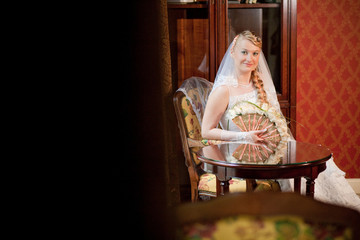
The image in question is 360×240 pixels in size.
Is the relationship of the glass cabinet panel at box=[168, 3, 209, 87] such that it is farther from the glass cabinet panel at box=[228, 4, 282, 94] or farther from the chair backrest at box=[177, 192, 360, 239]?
the chair backrest at box=[177, 192, 360, 239]

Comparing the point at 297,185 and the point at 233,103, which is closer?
the point at 297,185

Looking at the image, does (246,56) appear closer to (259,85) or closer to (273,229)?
(259,85)

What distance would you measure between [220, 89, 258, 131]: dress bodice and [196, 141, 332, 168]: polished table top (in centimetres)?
13

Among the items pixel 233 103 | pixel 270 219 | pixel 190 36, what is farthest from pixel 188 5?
pixel 270 219

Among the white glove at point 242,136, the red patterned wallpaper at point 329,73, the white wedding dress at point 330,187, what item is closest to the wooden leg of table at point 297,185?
the white wedding dress at point 330,187

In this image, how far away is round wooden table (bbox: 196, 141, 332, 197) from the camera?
179 cm

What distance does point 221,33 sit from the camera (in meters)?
3.08

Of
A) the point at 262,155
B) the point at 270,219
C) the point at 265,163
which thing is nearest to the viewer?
the point at 270,219

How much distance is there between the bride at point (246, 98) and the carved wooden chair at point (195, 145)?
13 cm

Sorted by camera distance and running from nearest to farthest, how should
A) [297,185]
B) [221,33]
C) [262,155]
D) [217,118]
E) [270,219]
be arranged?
1. [270,219]
2. [262,155]
3. [297,185]
4. [217,118]
5. [221,33]

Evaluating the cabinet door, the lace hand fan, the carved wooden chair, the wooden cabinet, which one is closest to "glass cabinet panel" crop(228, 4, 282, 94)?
the wooden cabinet

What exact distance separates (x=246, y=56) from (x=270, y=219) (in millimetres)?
2138

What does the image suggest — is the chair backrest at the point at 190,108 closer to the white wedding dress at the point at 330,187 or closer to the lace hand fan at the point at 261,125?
the white wedding dress at the point at 330,187

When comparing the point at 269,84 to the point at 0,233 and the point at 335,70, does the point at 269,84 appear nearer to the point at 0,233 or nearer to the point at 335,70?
the point at 335,70
